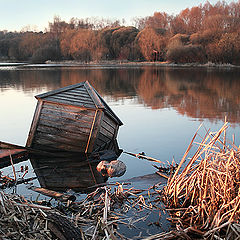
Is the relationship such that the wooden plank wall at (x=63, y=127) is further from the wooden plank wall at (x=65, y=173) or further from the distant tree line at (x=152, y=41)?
the distant tree line at (x=152, y=41)

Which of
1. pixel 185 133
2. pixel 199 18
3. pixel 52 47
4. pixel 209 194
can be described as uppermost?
pixel 199 18

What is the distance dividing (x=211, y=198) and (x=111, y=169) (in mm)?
3225

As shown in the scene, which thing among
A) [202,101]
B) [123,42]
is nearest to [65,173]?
[202,101]

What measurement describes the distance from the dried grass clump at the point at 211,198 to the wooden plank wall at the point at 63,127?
12.2 ft

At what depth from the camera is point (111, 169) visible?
746cm

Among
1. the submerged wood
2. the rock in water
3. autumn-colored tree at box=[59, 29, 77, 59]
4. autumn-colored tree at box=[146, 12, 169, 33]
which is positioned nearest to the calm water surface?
the rock in water

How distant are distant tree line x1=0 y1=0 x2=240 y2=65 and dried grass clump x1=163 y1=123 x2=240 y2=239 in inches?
2238

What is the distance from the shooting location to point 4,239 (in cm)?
350

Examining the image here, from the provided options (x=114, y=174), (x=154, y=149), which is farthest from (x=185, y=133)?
(x=114, y=174)

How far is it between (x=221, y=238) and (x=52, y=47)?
94.7 m

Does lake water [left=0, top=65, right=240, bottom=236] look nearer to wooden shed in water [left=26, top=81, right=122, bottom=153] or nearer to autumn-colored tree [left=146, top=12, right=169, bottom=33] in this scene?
wooden shed in water [left=26, top=81, right=122, bottom=153]

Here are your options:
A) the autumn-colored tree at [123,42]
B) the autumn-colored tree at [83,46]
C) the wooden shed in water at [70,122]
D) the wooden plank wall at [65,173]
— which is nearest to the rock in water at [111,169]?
the wooden plank wall at [65,173]

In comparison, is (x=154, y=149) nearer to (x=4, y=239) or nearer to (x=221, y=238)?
(x=221, y=238)

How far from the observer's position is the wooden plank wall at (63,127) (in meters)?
8.33
